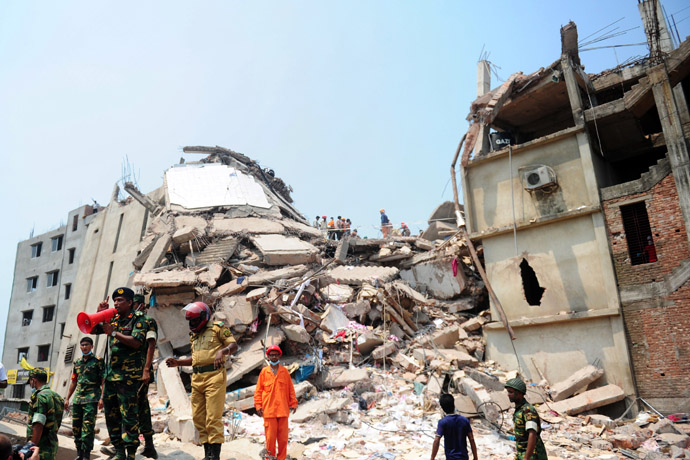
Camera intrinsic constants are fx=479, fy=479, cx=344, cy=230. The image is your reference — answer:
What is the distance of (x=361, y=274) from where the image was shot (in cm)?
1400

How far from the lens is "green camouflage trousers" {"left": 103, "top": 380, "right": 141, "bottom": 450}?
14.7ft

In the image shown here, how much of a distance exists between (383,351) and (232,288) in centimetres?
368

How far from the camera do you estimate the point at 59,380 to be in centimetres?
1930

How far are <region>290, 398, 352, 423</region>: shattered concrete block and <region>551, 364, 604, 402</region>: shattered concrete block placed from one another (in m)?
4.64

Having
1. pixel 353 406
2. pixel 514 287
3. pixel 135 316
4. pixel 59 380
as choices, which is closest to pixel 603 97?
pixel 514 287

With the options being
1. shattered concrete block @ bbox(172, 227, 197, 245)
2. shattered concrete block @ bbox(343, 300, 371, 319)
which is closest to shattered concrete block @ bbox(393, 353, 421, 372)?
shattered concrete block @ bbox(343, 300, 371, 319)

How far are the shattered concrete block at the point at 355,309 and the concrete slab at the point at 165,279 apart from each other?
3617 millimetres

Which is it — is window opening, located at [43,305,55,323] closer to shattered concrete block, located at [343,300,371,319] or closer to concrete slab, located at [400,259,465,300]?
concrete slab, located at [400,259,465,300]

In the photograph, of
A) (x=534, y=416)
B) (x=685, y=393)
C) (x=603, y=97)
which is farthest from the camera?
(x=603, y=97)

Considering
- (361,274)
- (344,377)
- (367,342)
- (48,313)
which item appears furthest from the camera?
(48,313)

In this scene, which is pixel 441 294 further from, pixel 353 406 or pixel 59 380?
pixel 59 380

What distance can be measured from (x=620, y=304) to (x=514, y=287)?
2.34 meters

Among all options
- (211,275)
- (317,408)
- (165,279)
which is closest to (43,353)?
(165,279)

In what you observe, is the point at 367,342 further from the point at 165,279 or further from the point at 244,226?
the point at 244,226
